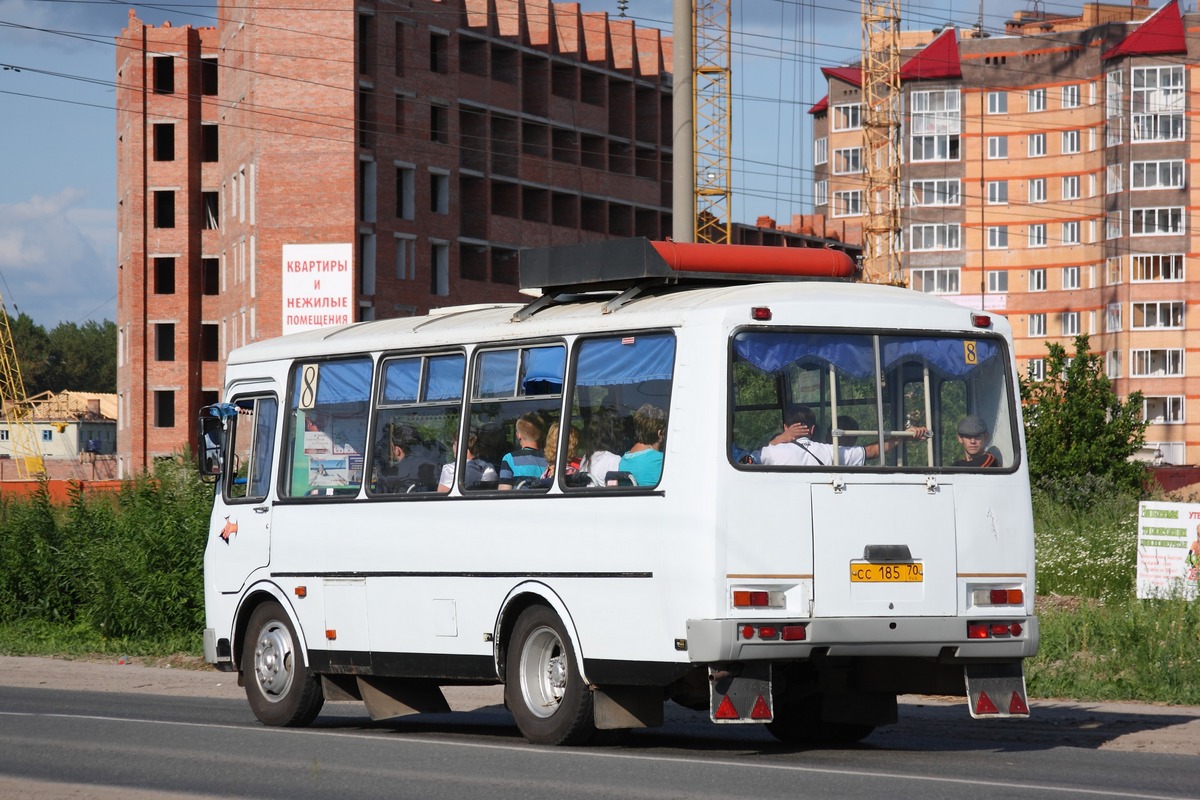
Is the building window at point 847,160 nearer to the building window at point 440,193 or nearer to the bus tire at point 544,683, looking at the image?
the building window at point 440,193

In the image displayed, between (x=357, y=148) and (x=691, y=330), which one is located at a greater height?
(x=357, y=148)

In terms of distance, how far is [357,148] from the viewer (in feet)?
275

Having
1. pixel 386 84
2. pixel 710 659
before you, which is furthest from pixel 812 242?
pixel 710 659

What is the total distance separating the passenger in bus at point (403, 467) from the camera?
49.0 feet

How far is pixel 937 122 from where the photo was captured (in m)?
128

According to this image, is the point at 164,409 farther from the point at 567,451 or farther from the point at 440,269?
the point at 567,451

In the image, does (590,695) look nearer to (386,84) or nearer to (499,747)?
(499,747)

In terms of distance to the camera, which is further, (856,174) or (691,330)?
(856,174)

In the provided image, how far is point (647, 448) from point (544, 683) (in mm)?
1896

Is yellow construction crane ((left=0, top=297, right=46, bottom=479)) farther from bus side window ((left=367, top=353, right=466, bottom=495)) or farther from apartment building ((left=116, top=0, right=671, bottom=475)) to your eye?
bus side window ((left=367, top=353, right=466, bottom=495))

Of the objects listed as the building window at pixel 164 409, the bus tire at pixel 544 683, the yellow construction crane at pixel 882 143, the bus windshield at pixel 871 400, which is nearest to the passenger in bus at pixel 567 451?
the bus tire at pixel 544 683

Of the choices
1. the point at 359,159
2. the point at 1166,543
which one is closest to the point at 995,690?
the point at 1166,543

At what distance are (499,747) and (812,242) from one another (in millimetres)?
121452

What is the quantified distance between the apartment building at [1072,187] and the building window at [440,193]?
120ft
